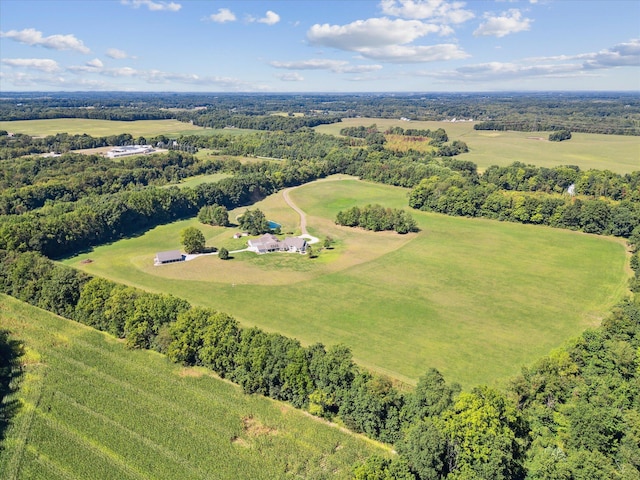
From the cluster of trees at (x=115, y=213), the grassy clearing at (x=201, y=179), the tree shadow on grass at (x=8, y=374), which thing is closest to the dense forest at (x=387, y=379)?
the cluster of trees at (x=115, y=213)

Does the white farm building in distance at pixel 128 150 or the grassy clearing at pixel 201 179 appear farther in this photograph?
the white farm building in distance at pixel 128 150

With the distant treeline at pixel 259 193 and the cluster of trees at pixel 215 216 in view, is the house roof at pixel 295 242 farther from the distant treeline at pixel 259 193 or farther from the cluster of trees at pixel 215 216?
the distant treeline at pixel 259 193

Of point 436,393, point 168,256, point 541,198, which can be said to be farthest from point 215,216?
point 541,198

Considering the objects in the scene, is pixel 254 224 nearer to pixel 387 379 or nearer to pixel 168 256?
pixel 168 256

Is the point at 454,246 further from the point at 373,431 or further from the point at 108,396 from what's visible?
the point at 108,396

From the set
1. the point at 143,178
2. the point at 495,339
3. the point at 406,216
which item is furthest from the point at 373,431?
the point at 143,178

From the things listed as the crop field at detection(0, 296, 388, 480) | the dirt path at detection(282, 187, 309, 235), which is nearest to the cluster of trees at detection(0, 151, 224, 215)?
the dirt path at detection(282, 187, 309, 235)

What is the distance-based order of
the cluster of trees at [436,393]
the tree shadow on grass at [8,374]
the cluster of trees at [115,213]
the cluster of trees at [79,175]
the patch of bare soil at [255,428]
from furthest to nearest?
the cluster of trees at [79,175]
the cluster of trees at [115,213]
the tree shadow on grass at [8,374]
the patch of bare soil at [255,428]
the cluster of trees at [436,393]
